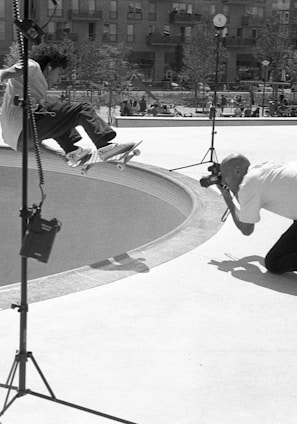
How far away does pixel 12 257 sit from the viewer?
8555 millimetres

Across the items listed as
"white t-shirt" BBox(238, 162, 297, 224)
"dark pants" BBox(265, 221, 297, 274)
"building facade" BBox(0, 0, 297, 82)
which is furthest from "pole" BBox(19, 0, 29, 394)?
"building facade" BBox(0, 0, 297, 82)

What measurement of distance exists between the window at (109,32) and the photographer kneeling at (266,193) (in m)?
52.7

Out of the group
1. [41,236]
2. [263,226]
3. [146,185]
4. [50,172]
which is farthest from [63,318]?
[50,172]

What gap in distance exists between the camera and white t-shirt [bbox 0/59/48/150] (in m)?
5.49

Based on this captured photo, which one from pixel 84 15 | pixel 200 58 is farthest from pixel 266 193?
pixel 84 15

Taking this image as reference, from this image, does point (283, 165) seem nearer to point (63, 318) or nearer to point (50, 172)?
point (63, 318)

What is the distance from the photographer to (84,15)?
54281 millimetres

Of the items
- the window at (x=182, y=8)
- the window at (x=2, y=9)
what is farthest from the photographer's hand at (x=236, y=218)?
the window at (x=182, y=8)

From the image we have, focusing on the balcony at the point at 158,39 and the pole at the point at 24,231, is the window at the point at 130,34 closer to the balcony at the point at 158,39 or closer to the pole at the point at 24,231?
the balcony at the point at 158,39

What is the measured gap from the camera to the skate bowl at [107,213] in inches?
266

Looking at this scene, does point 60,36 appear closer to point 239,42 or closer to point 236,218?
point 239,42

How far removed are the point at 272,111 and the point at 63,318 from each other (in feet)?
81.2

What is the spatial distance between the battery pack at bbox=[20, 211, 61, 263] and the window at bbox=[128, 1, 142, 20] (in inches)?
2193

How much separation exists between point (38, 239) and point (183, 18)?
189 ft
